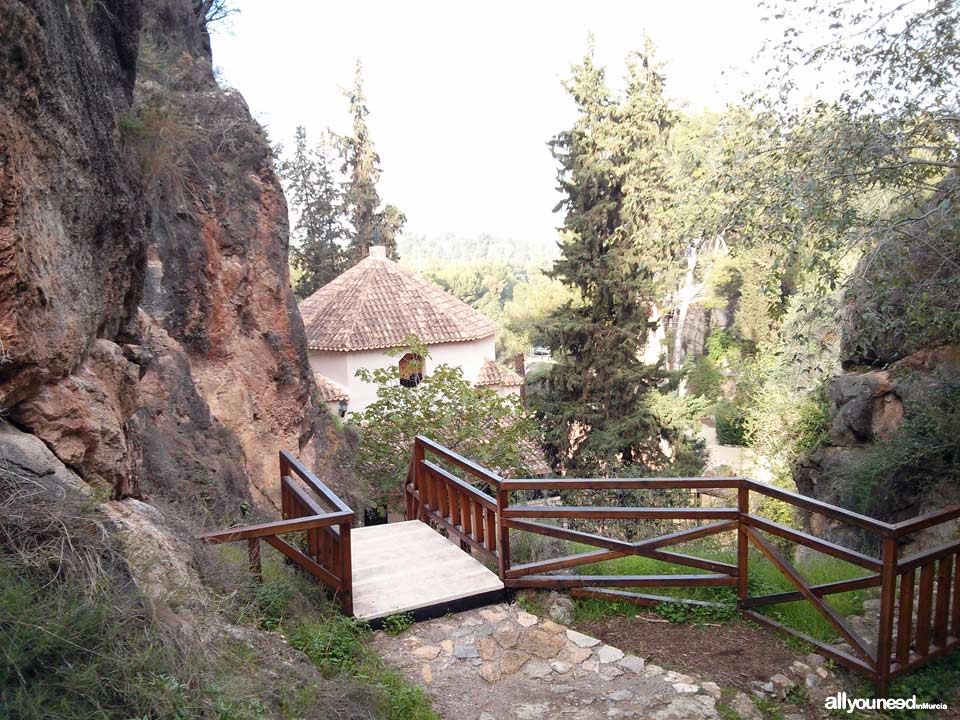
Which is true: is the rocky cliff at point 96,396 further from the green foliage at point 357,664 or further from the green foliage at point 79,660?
the green foliage at point 357,664

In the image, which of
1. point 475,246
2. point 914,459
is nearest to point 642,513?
point 914,459

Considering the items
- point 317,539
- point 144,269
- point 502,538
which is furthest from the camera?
point 144,269

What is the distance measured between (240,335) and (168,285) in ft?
4.29

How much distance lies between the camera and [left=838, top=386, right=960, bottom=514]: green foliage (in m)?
7.28

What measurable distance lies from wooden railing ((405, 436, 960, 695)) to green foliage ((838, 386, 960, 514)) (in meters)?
2.18

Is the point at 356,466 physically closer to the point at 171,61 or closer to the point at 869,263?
the point at 171,61

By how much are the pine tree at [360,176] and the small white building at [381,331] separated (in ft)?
24.3

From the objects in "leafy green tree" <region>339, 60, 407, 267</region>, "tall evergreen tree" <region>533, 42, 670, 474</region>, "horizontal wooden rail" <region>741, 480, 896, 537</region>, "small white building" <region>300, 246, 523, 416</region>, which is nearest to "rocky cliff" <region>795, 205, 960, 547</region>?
"horizontal wooden rail" <region>741, 480, 896, 537</region>

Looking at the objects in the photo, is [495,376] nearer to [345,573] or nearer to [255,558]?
[345,573]

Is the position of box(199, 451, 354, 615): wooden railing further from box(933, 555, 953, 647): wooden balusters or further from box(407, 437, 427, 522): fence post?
box(933, 555, 953, 647): wooden balusters

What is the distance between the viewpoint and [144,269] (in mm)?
5750

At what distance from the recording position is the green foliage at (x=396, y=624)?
515cm

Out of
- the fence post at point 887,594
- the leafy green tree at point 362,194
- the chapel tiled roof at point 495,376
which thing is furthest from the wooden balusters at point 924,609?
the leafy green tree at point 362,194

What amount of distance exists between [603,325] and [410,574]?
14.2 metres
